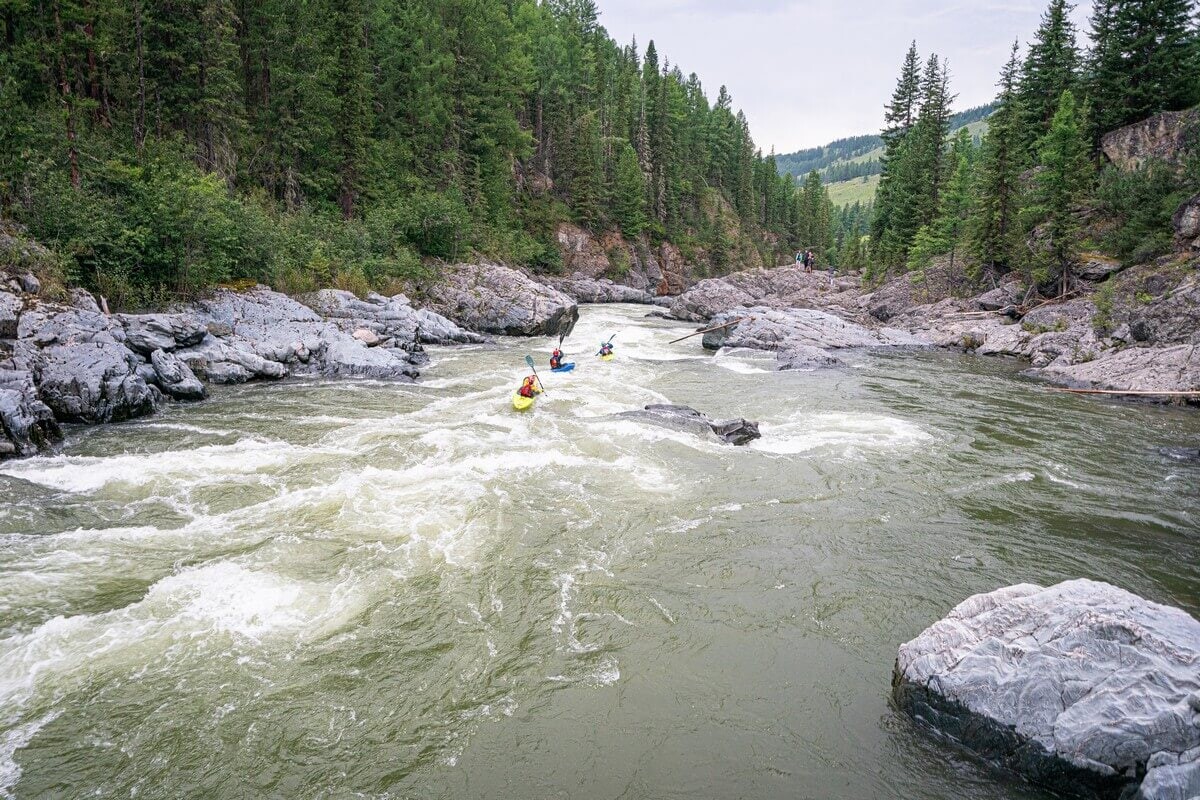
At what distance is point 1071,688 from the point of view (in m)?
4.52

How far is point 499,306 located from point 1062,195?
82.4 feet

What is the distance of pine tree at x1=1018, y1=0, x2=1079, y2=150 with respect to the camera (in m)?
36.5

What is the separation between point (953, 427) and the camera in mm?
14438

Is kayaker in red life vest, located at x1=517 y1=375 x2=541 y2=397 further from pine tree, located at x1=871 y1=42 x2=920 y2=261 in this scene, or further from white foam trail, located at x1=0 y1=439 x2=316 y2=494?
pine tree, located at x1=871 y1=42 x2=920 y2=261

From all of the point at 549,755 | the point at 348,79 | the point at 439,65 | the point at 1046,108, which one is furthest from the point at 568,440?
the point at 1046,108

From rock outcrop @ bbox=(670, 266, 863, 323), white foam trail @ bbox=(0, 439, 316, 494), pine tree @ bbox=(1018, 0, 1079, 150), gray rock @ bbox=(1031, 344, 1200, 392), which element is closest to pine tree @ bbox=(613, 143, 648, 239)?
rock outcrop @ bbox=(670, 266, 863, 323)

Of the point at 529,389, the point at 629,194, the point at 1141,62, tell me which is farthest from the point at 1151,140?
the point at 629,194

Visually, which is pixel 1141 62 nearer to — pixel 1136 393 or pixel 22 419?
pixel 1136 393

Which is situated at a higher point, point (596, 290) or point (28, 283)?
point (596, 290)

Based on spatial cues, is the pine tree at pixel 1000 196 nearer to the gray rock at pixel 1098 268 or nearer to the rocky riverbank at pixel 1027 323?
the rocky riverbank at pixel 1027 323

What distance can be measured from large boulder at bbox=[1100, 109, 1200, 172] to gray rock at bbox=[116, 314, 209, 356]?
36888 mm

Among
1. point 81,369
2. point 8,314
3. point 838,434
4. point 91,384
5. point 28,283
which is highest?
point 28,283

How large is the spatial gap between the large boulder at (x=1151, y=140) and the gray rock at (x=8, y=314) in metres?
39.1

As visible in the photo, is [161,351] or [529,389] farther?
[529,389]
